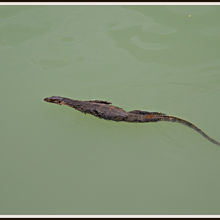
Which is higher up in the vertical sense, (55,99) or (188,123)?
(55,99)

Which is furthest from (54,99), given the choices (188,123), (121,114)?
(188,123)

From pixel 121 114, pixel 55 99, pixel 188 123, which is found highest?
pixel 55 99

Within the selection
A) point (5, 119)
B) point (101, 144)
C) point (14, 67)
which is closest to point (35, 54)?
point (14, 67)


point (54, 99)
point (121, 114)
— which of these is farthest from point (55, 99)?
point (121, 114)

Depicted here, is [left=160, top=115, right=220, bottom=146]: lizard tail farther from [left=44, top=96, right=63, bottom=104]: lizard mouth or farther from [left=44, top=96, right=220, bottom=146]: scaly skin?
[left=44, top=96, right=63, bottom=104]: lizard mouth

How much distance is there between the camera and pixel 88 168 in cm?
521

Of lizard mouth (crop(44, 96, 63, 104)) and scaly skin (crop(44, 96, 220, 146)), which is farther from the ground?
lizard mouth (crop(44, 96, 63, 104))

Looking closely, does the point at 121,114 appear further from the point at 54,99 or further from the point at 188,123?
the point at 54,99

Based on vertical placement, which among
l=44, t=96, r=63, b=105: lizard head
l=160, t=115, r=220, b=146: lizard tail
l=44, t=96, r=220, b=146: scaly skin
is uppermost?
l=44, t=96, r=63, b=105: lizard head

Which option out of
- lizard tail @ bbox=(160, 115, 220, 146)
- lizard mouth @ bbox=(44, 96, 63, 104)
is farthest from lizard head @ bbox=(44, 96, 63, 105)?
lizard tail @ bbox=(160, 115, 220, 146)

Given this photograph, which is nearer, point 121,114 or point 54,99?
point 121,114

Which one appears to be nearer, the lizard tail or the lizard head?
the lizard tail

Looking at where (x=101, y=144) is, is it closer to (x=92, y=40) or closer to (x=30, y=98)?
(x=30, y=98)

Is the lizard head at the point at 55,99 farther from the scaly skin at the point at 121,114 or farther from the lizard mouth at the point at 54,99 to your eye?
the scaly skin at the point at 121,114
